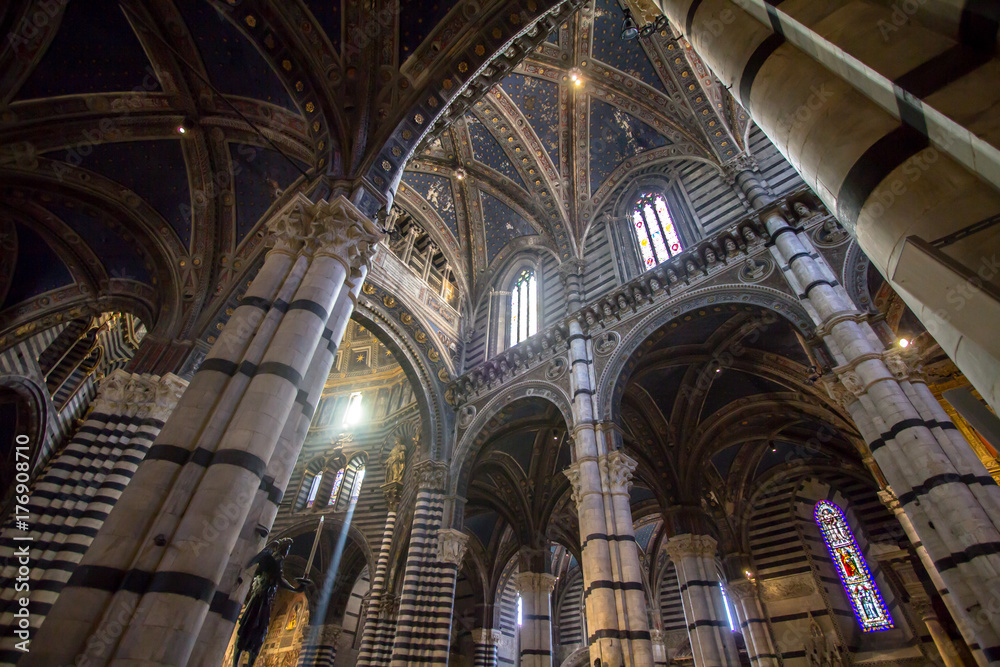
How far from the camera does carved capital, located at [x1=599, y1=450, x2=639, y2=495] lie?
816 cm

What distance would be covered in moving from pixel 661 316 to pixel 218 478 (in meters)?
8.20

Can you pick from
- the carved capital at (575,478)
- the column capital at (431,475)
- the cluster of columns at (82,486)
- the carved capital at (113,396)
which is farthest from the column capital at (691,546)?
the carved capital at (113,396)

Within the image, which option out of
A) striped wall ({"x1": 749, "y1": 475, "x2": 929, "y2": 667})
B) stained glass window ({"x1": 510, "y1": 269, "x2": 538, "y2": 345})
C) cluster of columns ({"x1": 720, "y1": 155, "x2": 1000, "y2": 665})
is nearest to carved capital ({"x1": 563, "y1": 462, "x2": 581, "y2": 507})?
cluster of columns ({"x1": 720, "y1": 155, "x2": 1000, "y2": 665})

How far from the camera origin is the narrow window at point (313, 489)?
17577 millimetres

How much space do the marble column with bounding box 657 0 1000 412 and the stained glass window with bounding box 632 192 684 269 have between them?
9.15 meters

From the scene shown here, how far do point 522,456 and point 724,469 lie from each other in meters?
6.52

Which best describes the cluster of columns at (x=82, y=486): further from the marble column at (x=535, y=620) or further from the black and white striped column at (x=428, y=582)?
the marble column at (x=535, y=620)

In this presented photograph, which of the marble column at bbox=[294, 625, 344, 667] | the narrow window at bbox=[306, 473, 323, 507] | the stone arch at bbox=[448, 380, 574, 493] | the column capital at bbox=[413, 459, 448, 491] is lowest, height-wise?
the marble column at bbox=[294, 625, 344, 667]

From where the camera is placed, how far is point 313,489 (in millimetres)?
17953

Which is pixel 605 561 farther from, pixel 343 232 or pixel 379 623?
pixel 379 623

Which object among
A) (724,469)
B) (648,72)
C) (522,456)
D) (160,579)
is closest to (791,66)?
(160,579)

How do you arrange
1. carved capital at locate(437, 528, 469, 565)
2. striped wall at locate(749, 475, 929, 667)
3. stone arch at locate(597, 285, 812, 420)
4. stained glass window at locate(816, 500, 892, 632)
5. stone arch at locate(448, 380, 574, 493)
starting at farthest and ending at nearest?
stained glass window at locate(816, 500, 892, 632)
striped wall at locate(749, 475, 929, 667)
stone arch at locate(448, 380, 574, 493)
carved capital at locate(437, 528, 469, 565)
stone arch at locate(597, 285, 812, 420)

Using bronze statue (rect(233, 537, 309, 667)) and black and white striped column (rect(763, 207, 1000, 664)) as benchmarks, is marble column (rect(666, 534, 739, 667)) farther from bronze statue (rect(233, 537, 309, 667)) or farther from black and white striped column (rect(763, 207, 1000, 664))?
bronze statue (rect(233, 537, 309, 667))

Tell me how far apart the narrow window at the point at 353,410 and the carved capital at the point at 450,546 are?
9.57 meters
